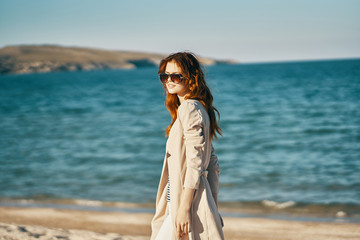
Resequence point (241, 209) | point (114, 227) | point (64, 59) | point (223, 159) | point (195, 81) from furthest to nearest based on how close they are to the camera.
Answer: point (64, 59) → point (223, 159) → point (241, 209) → point (114, 227) → point (195, 81)

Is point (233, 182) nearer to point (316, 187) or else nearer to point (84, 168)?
point (316, 187)

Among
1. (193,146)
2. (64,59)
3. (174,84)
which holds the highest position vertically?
(64,59)

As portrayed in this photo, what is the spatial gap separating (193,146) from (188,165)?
119mm

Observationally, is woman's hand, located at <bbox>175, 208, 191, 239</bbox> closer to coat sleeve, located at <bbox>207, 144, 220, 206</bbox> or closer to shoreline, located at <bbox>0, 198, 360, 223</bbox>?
coat sleeve, located at <bbox>207, 144, 220, 206</bbox>

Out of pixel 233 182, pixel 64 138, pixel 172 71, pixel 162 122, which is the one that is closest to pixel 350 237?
pixel 233 182

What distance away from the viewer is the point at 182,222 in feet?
7.75

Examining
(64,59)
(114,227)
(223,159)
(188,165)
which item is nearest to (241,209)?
(114,227)

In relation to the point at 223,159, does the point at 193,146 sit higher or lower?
higher

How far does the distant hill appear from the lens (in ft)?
424

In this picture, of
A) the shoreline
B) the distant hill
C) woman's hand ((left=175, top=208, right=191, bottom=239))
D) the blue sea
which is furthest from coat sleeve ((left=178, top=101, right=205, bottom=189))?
the distant hill

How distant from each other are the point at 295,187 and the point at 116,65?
164 metres

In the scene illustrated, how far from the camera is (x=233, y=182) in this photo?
8.88 m

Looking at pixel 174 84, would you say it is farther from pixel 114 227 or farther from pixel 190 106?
pixel 114 227

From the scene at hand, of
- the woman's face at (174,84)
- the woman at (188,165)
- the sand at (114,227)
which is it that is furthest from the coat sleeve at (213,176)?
the sand at (114,227)
